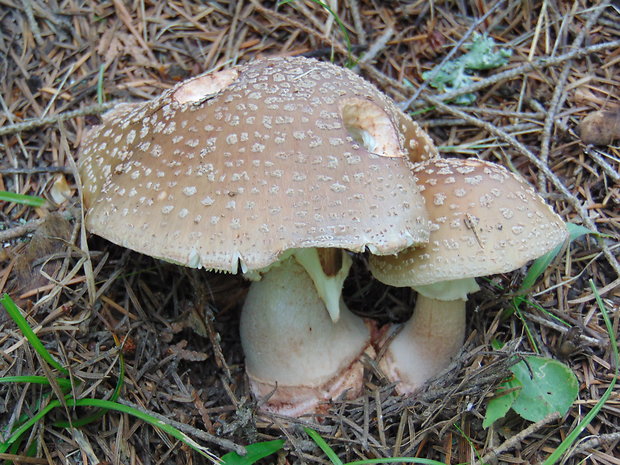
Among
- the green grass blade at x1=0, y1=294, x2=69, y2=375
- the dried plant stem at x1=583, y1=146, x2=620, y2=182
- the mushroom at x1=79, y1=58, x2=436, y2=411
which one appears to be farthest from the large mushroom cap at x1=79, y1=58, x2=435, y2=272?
the dried plant stem at x1=583, y1=146, x2=620, y2=182

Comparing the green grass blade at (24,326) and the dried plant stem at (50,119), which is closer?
the green grass blade at (24,326)

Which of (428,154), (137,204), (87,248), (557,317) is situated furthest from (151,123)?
(557,317)

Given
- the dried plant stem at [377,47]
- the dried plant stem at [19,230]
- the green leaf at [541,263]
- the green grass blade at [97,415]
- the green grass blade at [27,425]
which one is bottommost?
the green grass blade at [97,415]

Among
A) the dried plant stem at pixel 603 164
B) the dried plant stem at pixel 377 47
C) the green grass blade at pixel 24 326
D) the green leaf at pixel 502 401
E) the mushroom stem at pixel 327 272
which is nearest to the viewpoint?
the green grass blade at pixel 24 326

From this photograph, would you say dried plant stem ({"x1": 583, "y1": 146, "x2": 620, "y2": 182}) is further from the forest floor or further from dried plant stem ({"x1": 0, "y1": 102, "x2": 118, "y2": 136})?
dried plant stem ({"x1": 0, "y1": 102, "x2": 118, "y2": 136})

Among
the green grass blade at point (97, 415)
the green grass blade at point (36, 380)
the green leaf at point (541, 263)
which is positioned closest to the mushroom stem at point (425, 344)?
the green leaf at point (541, 263)

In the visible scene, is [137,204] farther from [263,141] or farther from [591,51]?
[591,51]

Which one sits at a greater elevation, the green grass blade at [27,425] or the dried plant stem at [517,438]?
the green grass blade at [27,425]

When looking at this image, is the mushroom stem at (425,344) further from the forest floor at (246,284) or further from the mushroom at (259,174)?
the mushroom at (259,174)
